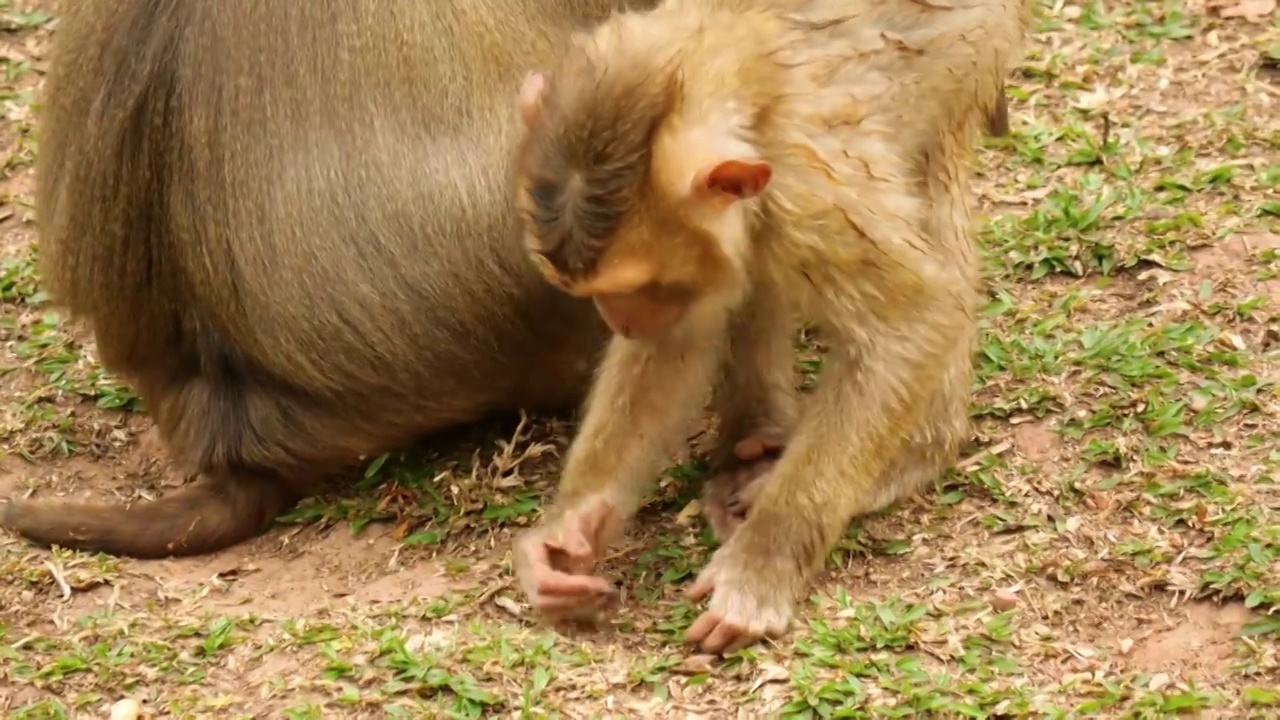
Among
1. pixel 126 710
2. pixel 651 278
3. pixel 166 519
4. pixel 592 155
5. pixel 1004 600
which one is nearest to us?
pixel 592 155

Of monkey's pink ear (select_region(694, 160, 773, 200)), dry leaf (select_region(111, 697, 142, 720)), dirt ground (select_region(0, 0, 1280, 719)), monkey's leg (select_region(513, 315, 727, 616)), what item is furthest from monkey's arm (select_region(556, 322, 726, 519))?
dry leaf (select_region(111, 697, 142, 720))

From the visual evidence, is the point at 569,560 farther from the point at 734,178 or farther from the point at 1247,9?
the point at 1247,9

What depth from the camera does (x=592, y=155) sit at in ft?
11.3

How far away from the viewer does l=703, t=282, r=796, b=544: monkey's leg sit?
4363mm

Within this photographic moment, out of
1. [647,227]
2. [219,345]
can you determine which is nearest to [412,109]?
[219,345]

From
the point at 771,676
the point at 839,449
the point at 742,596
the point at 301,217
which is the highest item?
the point at 301,217

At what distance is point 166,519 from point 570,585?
1.29 m

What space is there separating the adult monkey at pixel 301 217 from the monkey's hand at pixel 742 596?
3.14 ft

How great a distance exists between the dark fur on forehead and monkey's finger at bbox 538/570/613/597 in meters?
0.73

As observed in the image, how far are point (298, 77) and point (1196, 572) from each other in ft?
8.29

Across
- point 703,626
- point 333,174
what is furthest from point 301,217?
point 703,626

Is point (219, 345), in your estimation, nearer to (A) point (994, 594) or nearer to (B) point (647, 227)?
(B) point (647, 227)

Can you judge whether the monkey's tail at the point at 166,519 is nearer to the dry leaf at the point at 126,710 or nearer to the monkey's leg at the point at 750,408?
the dry leaf at the point at 126,710

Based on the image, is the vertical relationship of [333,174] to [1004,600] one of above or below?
above
